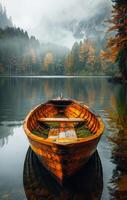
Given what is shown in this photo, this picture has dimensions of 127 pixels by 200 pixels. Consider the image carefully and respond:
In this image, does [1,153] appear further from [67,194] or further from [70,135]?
[67,194]

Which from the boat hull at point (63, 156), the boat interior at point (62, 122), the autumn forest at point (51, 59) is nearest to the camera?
the boat hull at point (63, 156)

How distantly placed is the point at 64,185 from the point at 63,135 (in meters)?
2.74

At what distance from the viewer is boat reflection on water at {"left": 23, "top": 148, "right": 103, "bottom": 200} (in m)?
7.51

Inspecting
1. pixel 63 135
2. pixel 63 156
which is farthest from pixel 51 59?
pixel 63 156

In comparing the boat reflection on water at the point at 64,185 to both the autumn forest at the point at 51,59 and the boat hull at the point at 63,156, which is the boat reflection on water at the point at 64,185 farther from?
the autumn forest at the point at 51,59

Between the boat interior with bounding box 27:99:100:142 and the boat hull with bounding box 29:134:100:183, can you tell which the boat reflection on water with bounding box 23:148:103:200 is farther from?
the boat interior with bounding box 27:99:100:142

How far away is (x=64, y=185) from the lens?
8.01 metres

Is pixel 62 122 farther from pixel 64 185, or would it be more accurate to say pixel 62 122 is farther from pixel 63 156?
pixel 63 156

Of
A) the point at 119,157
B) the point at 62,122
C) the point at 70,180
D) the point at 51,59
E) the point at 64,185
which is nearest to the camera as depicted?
the point at 64,185

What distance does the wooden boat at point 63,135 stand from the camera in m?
7.59

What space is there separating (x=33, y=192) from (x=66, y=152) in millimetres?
1625

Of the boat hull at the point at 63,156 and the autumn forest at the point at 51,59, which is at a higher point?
the autumn forest at the point at 51,59

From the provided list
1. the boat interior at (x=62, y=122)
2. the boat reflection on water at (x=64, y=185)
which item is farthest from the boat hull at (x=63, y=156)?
the boat interior at (x=62, y=122)

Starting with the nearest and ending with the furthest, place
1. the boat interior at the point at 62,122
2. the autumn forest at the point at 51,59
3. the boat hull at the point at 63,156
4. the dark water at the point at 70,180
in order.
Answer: the boat hull at the point at 63,156
the dark water at the point at 70,180
the boat interior at the point at 62,122
the autumn forest at the point at 51,59
